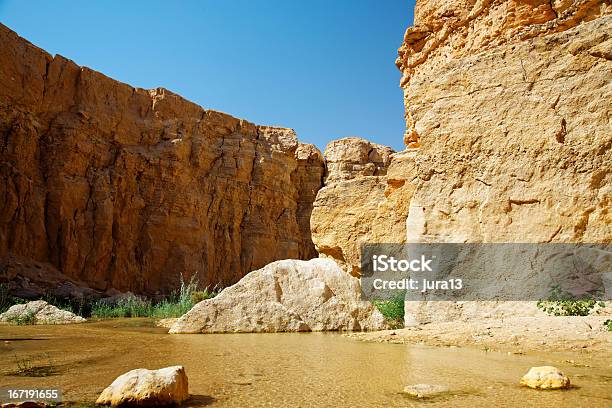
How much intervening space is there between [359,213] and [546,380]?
7.80 metres

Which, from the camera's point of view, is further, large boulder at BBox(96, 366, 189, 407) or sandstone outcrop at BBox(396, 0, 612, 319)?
sandstone outcrop at BBox(396, 0, 612, 319)

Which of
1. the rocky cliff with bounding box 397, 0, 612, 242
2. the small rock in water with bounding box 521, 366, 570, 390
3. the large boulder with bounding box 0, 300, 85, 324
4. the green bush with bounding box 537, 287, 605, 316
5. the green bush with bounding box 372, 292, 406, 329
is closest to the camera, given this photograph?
the small rock in water with bounding box 521, 366, 570, 390

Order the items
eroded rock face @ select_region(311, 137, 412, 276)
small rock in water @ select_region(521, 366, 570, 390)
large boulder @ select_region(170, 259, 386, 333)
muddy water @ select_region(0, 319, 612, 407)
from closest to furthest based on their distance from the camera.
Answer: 1. muddy water @ select_region(0, 319, 612, 407)
2. small rock in water @ select_region(521, 366, 570, 390)
3. large boulder @ select_region(170, 259, 386, 333)
4. eroded rock face @ select_region(311, 137, 412, 276)

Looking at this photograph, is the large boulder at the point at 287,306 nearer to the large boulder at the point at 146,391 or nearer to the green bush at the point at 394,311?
the green bush at the point at 394,311

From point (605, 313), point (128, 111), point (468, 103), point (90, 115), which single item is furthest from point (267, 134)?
point (605, 313)

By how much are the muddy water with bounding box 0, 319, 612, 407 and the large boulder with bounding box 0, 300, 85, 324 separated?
372cm

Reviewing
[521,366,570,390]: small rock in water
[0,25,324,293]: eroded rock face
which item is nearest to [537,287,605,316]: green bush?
[521,366,570,390]: small rock in water

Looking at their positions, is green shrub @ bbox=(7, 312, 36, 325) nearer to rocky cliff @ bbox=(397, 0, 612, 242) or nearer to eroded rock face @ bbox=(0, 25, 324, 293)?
rocky cliff @ bbox=(397, 0, 612, 242)

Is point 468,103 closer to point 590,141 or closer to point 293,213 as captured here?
point 590,141

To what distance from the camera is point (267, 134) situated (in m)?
32.9

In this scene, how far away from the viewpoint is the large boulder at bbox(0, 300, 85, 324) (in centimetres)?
873

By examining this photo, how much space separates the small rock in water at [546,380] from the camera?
9.70 feet

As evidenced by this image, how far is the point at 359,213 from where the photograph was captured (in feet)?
35.2

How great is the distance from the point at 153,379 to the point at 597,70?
7.06 meters
